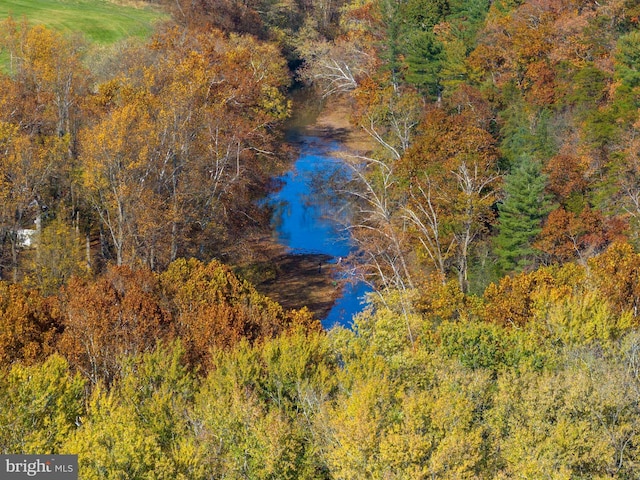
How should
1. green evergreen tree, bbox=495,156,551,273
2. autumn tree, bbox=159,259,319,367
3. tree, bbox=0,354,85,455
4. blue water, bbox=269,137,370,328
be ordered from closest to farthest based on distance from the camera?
1. tree, bbox=0,354,85,455
2. autumn tree, bbox=159,259,319,367
3. green evergreen tree, bbox=495,156,551,273
4. blue water, bbox=269,137,370,328

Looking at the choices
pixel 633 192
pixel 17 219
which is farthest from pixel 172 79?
pixel 633 192

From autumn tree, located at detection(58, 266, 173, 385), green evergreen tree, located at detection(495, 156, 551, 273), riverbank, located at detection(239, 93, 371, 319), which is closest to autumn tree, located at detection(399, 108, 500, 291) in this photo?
green evergreen tree, located at detection(495, 156, 551, 273)

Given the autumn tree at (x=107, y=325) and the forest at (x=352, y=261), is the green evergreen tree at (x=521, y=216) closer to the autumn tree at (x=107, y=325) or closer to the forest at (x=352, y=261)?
the forest at (x=352, y=261)

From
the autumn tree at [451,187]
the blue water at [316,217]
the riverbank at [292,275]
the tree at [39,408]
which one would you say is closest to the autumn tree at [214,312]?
the tree at [39,408]

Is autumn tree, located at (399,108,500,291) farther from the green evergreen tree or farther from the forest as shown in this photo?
the green evergreen tree

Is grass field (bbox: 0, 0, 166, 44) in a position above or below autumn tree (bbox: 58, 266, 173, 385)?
above

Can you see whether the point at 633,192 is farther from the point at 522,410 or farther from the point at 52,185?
the point at 52,185

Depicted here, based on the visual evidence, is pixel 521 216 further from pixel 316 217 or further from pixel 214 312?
pixel 214 312
